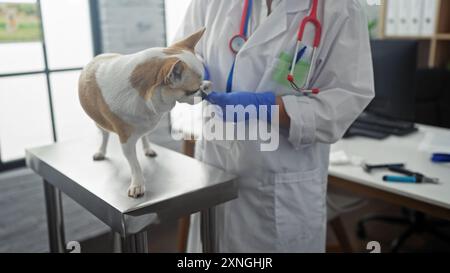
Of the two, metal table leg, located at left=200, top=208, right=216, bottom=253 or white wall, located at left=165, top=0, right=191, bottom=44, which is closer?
metal table leg, located at left=200, top=208, right=216, bottom=253

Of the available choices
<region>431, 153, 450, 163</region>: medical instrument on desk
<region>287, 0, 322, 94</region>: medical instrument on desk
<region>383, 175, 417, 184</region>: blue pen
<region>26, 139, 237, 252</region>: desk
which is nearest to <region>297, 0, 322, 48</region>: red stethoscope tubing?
<region>287, 0, 322, 94</region>: medical instrument on desk

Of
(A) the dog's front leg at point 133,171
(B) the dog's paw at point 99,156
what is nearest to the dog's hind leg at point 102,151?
(B) the dog's paw at point 99,156

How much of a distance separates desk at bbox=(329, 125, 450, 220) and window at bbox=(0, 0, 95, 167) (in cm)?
88

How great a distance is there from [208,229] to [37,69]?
3.78 feet

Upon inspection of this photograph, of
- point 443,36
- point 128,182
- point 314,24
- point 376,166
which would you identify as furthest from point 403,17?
point 128,182

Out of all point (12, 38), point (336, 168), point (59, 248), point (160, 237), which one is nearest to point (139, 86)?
point (59, 248)

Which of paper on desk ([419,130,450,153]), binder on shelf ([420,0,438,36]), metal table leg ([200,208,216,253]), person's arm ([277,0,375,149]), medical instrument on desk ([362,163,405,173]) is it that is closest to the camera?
person's arm ([277,0,375,149])

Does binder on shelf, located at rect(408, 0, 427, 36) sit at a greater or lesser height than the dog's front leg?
greater

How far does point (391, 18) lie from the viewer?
269 centimetres

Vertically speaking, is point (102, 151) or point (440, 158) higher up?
point (102, 151)

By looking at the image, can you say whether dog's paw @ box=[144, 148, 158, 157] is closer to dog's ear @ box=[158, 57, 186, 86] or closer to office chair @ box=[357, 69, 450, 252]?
dog's ear @ box=[158, 57, 186, 86]

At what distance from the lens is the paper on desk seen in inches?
61.0

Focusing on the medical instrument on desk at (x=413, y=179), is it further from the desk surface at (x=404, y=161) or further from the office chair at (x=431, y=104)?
the office chair at (x=431, y=104)

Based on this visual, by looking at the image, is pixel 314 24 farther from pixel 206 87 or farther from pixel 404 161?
pixel 404 161
